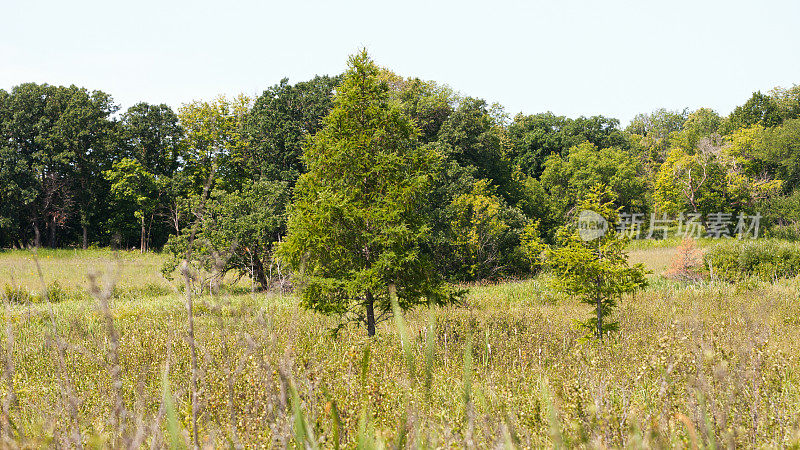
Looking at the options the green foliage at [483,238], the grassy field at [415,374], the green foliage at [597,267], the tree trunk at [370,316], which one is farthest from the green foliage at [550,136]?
the tree trunk at [370,316]

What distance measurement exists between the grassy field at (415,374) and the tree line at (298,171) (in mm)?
6138

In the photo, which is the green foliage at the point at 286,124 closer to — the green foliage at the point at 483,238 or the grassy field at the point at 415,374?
the green foliage at the point at 483,238

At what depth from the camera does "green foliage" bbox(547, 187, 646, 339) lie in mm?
8648

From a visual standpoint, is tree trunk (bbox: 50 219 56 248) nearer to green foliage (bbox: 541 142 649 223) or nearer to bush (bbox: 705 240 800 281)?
green foliage (bbox: 541 142 649 223)

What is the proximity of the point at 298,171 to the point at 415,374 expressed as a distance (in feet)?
88.4

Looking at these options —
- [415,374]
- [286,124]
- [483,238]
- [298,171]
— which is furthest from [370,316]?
[286,124]

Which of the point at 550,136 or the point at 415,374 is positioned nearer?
the point at 415,374

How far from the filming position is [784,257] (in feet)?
61.7

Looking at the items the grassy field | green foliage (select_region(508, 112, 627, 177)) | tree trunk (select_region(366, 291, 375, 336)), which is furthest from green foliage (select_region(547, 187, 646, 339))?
green foliage (select_region(508, 112, 627, 177))

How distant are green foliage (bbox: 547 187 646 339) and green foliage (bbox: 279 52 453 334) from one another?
2.16 metres

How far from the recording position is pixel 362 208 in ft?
28.2

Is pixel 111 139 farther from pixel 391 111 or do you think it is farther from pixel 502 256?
pixel 391 111

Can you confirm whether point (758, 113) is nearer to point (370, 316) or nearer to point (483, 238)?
point (483, 238)

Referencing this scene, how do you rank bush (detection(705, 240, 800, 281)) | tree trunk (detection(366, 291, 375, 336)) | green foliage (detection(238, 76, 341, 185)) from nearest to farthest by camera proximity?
tree trunk (detection(366, 291, 375, 336)), bush (detection(705, 240, 800, 281)), green foliage (detection(238, 76, 341, 185))
